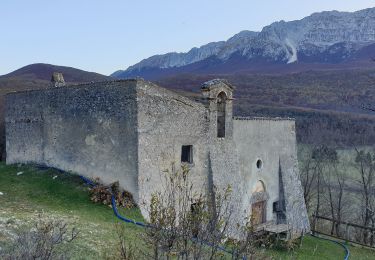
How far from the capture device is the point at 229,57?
125625mm

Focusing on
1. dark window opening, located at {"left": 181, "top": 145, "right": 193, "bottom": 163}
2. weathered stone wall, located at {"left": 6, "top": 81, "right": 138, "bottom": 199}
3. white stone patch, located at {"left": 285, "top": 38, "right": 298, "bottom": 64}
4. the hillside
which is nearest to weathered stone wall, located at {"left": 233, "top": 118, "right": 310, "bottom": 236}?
dark window opening, located at {"left": 181, "top": 145, "right": 193, "bottom": 163}

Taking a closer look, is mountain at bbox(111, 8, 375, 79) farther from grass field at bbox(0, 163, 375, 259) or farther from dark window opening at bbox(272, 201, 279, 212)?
grass field at bbox(0, 163, 375, 259)

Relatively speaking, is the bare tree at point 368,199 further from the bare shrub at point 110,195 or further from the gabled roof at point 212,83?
the bare shrub at point 110,195

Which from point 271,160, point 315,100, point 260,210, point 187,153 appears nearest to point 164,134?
point 187,153

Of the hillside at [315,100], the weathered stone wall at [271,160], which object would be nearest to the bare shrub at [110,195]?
the weathered stone wall at [271,160]

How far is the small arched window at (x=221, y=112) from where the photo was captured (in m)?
17.4

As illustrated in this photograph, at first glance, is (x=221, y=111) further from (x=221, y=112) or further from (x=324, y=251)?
(x=324, y=251)

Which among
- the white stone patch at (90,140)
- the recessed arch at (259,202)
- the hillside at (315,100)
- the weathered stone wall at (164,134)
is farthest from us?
the hillside at (315,100)

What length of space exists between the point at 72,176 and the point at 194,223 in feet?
37.2

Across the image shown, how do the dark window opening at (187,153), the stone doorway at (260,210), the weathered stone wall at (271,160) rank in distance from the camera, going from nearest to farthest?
the dark window opening at (187,153) < the weathered stone wall at (271,160) < the stone doorway at (260,210)

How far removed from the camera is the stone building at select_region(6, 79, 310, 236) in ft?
46.5

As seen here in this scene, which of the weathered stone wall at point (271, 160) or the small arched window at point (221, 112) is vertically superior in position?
the small arched window at point (221, 112)

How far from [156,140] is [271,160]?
26.3ft

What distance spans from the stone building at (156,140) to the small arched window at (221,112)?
0.04 metres
